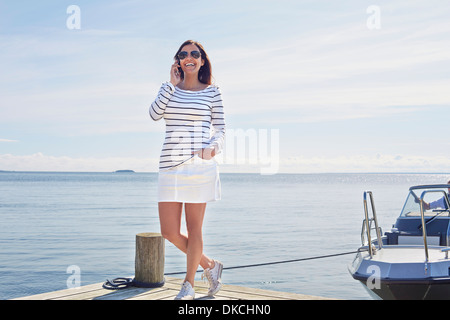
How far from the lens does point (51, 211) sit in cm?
2880

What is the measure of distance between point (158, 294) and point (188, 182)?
1.18 meters

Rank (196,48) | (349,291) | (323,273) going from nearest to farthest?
(196,48), (349,291), (323,273)

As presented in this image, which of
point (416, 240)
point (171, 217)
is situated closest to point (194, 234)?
point (171, 217)

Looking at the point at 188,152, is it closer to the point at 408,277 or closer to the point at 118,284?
the point at 118,284

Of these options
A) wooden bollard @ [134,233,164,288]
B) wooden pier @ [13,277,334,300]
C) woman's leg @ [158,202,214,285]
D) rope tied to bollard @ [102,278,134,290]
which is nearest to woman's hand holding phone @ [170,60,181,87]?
woman's leg @ [158,202,214,285]

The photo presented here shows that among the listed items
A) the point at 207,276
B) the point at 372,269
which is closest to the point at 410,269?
the point at 372,269

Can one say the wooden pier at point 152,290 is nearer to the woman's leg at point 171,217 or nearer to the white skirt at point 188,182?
the woman's leg at point 171,217

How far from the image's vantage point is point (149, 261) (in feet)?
14.9

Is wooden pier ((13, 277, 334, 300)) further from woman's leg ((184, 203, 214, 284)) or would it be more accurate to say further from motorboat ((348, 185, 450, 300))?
motorboat ((348, 185, 450, 300))

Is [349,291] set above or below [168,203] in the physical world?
below

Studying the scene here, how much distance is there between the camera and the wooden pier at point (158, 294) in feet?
13.2

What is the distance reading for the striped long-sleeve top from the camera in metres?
3.63
